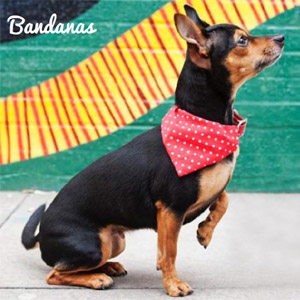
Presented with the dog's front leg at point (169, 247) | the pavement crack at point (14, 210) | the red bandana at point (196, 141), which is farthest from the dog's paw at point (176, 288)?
the pavement crack at point (14, 210)

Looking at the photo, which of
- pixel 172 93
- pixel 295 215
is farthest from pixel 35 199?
pixel 295 215

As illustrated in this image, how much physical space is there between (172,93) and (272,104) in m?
1.04

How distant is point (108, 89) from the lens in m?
6.73

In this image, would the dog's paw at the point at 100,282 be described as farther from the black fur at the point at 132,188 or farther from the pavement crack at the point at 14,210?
the pavement crack at the point at 14,210

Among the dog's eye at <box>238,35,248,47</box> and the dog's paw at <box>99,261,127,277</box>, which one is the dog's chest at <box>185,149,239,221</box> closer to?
the dog's eye at <box>238,35,248,47</box>

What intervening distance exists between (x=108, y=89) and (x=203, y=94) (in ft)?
9.94

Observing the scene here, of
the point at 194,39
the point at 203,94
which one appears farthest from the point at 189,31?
the point at 203,94

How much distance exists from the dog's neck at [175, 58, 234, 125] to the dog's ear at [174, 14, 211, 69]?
46mm

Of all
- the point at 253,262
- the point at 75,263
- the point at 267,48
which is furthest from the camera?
the point at 253,262

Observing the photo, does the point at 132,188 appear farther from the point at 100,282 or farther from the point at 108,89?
the point at 108,89

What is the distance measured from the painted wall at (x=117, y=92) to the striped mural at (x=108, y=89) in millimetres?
10

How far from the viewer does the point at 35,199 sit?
21.3 feet

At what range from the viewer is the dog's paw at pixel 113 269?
435cm

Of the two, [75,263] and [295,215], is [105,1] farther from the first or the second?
[75,263]
